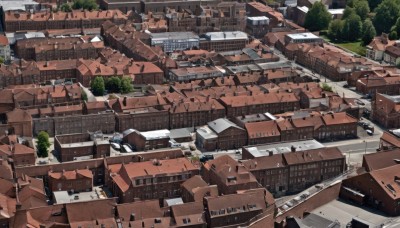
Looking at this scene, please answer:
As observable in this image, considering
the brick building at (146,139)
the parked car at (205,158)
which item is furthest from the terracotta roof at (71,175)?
the parked car at (205,158)

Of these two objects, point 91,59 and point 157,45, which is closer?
point 91,59

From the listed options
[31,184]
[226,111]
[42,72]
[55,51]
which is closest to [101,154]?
[31,184]

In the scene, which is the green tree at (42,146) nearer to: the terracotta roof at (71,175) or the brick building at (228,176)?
the terracotta roof at (71,175)

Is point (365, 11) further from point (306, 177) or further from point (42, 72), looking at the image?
point (306, 177)

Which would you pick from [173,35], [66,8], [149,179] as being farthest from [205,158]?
[66,8]

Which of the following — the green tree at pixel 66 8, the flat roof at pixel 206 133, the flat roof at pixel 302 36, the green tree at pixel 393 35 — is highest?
the green tree at pixel 66 8

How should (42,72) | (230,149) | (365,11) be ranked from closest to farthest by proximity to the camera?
(230,149) → (42,72) → (365,11)
